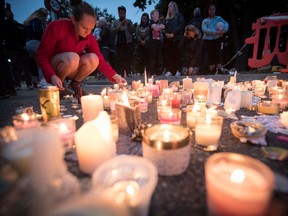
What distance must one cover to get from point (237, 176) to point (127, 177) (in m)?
0.55

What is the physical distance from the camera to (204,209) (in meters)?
1.06

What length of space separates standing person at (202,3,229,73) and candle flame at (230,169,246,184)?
6.08 metres

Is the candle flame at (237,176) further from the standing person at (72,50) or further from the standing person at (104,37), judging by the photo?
the standing person at (104,37)

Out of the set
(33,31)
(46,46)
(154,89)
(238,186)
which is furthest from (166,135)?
(33,31)

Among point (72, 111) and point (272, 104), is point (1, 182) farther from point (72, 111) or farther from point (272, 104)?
point (272, 104)

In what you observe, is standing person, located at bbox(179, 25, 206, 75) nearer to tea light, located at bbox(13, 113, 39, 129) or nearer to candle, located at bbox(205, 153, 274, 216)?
tea light, located at bbox(13, 113, 39, 129)

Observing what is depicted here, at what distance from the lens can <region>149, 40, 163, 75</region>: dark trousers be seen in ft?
21.4

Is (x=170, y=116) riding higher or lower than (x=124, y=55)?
lower

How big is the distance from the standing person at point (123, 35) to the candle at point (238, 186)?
619 centimetres

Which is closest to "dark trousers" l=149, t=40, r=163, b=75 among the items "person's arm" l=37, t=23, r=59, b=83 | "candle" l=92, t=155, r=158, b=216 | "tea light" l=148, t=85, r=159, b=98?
"tea light" l=148, t=85, r=159, b=98

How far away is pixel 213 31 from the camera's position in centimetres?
612

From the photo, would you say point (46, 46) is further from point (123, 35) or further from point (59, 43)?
point (123, 35)

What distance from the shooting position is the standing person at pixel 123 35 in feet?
21.1

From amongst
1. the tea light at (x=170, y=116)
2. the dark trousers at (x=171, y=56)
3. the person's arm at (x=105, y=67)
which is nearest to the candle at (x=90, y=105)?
the tea light at (x=170, y=116)
